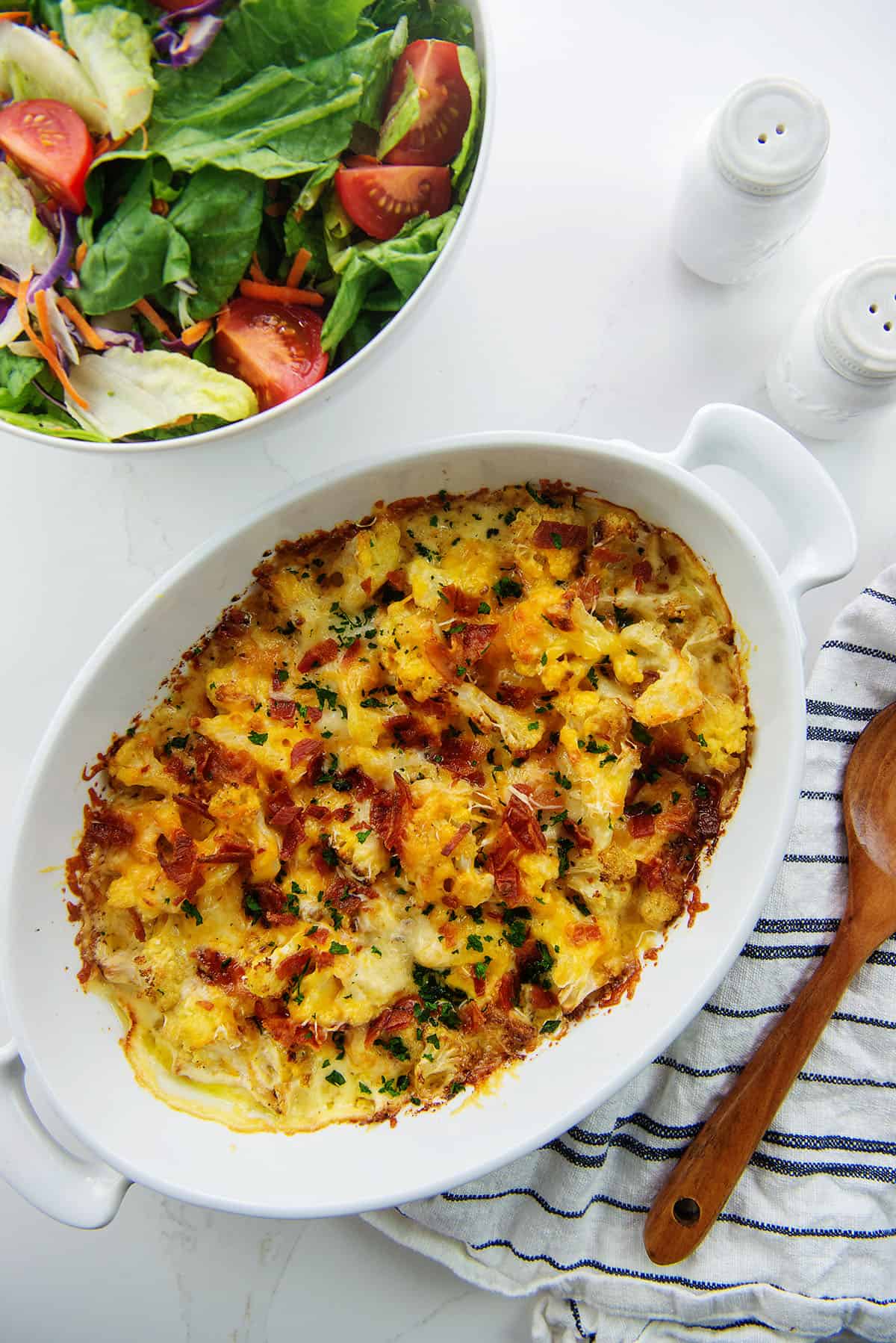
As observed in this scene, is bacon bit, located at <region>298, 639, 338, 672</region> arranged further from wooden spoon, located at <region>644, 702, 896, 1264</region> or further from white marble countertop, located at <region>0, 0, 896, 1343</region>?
wooden spoon, located at <region>644, 702, 896, 1264</region>

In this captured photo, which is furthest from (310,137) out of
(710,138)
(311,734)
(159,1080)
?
(159,1080)

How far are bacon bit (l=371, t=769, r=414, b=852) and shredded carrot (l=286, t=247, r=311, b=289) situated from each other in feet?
3.17

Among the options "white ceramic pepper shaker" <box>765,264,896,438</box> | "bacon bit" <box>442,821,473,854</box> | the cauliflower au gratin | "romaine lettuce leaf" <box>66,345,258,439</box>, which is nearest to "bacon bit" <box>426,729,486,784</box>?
the cauliflower au gratin

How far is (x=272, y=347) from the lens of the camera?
1.84 meters

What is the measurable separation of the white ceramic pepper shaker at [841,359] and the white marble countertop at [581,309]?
→ 0.09m

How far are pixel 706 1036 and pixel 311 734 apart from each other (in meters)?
1.06

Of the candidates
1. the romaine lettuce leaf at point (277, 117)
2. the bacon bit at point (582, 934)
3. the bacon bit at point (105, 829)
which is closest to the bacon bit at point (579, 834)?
the bacon bit at point (582, 934)

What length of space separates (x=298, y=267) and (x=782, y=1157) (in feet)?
6.87

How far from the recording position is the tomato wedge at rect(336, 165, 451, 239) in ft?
5.85

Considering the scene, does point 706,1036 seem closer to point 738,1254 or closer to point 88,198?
point 738,1254

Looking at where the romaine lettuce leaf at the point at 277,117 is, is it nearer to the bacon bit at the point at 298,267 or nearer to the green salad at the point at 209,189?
the green salad at the point at 209,189

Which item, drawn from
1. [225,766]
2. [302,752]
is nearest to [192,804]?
[225,766]

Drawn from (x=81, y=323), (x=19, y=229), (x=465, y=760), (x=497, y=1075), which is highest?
(x=19, y=229)

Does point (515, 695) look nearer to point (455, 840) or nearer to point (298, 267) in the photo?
point (455, 840)
